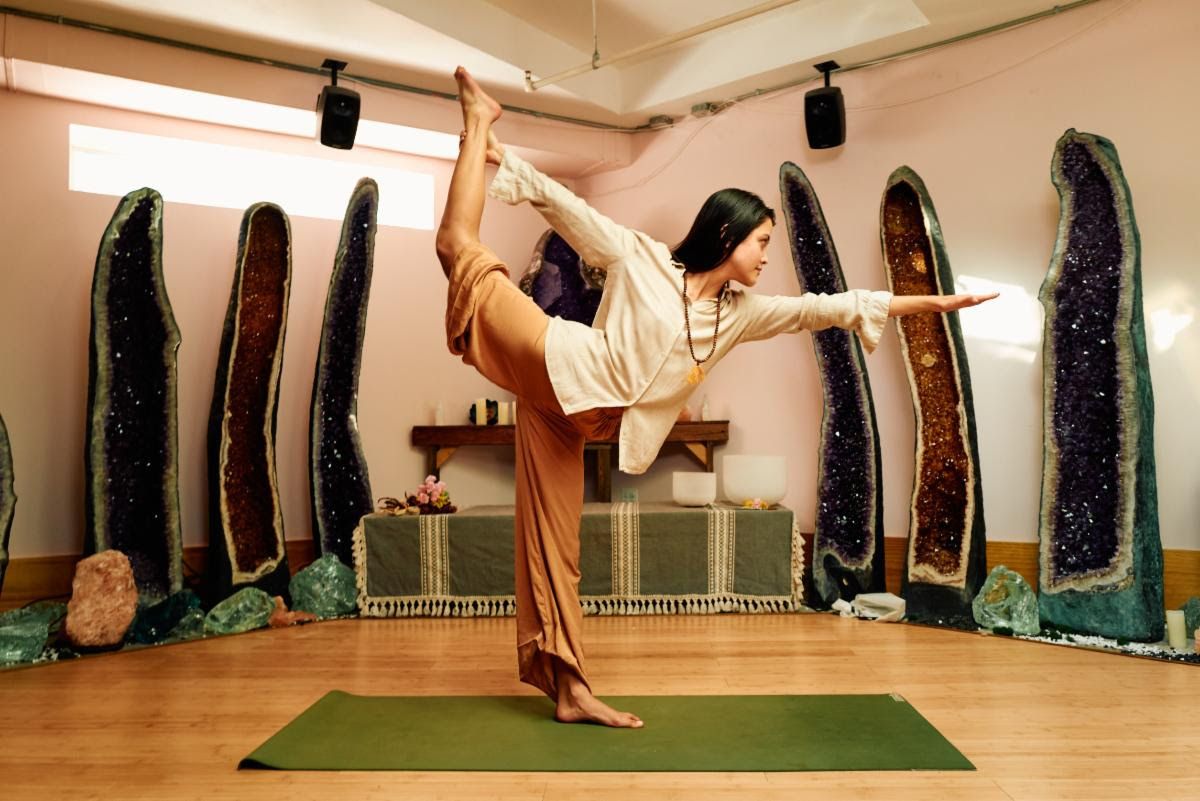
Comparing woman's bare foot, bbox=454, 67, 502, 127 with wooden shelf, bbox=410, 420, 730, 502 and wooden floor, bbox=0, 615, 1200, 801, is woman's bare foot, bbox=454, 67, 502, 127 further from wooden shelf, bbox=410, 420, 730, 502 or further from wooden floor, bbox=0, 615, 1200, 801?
wooden shelf, bbox=410, 420, 730, 502

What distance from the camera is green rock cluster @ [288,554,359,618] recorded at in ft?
15.3

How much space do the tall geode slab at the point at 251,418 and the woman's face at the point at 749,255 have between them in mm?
2952

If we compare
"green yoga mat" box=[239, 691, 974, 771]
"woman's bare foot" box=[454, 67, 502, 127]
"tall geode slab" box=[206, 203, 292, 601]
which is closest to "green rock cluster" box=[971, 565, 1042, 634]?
"green yoga mat" box=[239, 691, 974, 771]

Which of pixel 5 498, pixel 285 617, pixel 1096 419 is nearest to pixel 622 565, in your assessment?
pixel 285 617

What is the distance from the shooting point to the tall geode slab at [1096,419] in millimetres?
3898

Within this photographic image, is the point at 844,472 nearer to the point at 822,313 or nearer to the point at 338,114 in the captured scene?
the point at 822,313

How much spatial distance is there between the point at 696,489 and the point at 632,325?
2392mm

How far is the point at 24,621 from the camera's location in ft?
13.1

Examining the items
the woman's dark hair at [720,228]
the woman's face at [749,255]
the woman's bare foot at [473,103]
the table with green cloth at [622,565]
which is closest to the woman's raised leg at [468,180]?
the woman's bare foot at [473,103]

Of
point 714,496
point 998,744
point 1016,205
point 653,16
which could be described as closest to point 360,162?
point 653,16

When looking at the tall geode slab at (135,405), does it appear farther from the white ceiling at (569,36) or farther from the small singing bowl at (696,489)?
the small singing bowl at (696,489)

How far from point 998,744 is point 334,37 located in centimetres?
401

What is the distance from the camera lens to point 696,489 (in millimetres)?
4836

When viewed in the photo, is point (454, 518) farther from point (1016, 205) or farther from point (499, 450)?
point (1016, 205)
